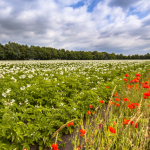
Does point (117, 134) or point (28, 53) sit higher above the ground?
point (28, 53)

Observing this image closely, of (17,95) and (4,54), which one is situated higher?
(4,54)

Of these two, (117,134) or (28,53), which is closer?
(117,134)

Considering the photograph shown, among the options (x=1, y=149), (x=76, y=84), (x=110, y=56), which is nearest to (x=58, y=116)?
(x=1, y=149)

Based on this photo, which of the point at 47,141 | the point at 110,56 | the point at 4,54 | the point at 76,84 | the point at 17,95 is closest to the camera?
the point at 47,141

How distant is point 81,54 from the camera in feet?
276

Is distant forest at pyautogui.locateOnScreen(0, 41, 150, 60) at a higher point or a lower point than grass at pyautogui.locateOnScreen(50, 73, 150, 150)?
higher

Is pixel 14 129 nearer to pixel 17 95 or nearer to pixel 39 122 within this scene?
pixel 39 122

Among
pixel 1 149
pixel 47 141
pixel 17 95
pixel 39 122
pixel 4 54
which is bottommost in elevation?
pixel 47 141

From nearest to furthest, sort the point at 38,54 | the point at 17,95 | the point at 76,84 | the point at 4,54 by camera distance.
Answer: the point at 17,95, the point at 76,84, the point at 4,54, the point at 38,54

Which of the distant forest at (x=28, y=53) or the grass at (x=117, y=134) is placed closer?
the grass at (x=117, y=134)

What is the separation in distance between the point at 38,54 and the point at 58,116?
223 ft

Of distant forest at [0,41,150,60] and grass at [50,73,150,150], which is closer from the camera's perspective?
grass at [50,73,150,150]

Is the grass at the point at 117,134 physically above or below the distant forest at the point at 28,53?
below

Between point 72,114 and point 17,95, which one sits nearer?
point 72,114
